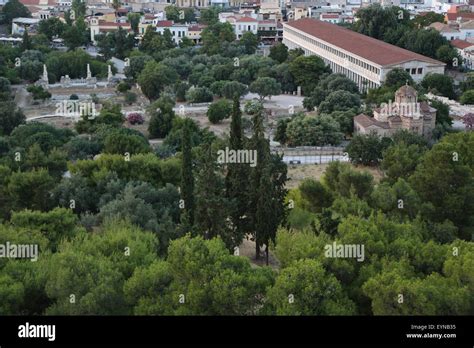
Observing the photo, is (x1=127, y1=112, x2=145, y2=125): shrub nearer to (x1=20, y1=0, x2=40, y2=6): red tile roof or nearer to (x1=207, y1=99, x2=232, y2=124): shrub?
(x1=207, y1=99, x2=232, y2=124): shrub

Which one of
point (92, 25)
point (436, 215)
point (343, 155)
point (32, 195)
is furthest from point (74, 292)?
point (92, 25)

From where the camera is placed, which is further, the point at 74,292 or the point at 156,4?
the point at 156,4

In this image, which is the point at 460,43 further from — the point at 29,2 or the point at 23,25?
the point at 29,2

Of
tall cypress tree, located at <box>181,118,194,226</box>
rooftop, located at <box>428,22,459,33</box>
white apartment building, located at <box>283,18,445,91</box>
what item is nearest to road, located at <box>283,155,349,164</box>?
tall cypress tree, located at <box>181,118,194,226</box>

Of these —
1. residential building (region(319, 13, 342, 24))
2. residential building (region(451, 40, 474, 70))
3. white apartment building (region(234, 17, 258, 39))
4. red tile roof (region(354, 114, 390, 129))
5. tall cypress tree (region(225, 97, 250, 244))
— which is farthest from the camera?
residential building (region(319, 13, 342, 24))

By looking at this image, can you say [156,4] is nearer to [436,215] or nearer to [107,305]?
[436,215]

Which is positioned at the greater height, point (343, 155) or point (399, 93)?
point (399, 93)
